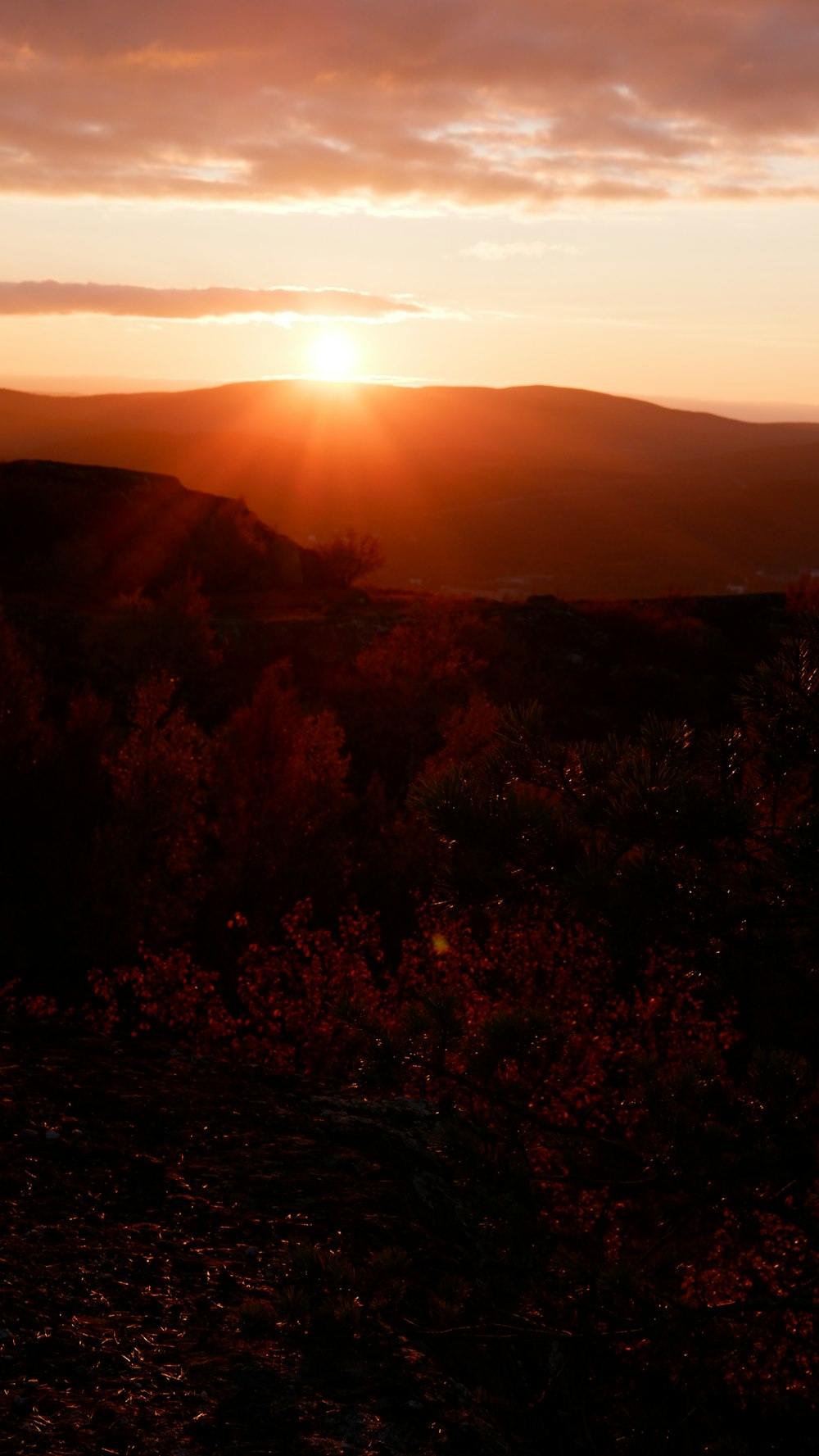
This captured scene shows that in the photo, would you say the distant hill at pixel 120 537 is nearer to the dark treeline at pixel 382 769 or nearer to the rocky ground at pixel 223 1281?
the dark treeline at pixel 382 769

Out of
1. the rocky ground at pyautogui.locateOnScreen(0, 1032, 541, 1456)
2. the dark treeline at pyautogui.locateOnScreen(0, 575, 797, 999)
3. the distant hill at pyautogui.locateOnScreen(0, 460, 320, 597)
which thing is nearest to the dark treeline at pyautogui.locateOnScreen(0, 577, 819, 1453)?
the dark treeline at pyautogui.locateOnScreen(0, 575, 797, 999)

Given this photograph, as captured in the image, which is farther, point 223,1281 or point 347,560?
point 347,560

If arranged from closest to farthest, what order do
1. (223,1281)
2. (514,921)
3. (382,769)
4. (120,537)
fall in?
1. (223,1281)
2. (514,921)
3. (382,769)
4. (120,537)

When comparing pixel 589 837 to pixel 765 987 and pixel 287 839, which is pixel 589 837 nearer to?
pixel 765 987

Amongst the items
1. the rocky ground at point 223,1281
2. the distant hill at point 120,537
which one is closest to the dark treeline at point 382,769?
the rocky ground at point 223,1281

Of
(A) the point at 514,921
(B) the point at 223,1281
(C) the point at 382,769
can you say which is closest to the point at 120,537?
(C) the point at 382,769

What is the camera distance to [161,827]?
102ft

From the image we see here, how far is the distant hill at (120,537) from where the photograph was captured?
201ft

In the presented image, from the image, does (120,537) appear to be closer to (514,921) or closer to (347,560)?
(347,560)

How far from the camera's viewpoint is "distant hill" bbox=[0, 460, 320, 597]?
61.2 meters

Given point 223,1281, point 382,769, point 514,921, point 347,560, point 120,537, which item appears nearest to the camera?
point 223,1281

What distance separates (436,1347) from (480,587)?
6276 inches

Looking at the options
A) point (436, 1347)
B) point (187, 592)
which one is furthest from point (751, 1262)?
point (187, 592)

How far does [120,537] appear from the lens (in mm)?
65062
